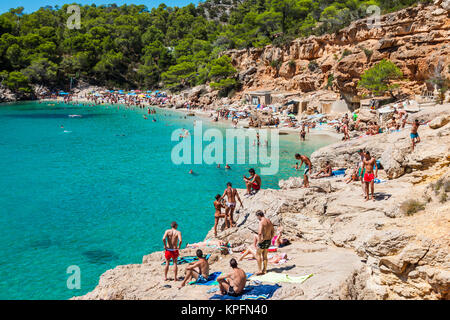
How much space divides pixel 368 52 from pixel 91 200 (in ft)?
98.8

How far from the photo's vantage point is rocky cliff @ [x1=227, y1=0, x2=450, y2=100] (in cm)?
3127

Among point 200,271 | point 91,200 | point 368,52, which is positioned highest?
point 368,52

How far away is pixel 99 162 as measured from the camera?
84.3 ft

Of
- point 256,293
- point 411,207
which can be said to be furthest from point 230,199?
point 411,207

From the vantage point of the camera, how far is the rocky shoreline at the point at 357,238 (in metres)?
5.88

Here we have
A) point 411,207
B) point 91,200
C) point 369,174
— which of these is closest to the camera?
point 411,207

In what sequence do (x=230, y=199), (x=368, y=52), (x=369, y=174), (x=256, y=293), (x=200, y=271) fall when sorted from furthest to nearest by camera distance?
(x=368, y=52) → (x=230, y=199) → (x=369, y=174) → (x=200, y=271) → (x=256, y=293)

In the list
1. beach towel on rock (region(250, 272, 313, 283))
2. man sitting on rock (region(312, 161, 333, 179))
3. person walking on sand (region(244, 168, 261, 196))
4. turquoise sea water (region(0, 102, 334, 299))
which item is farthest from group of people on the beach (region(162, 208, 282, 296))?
man sitting on rock (region(312, 161, 333, 179))

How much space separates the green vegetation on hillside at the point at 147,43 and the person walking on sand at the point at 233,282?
43679 mm

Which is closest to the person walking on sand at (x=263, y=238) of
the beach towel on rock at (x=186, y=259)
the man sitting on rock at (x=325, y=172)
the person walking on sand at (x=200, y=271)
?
the person walking on sand at (x=200, y=271)

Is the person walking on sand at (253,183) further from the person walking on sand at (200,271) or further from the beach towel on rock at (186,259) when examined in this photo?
the person walking on sand at (200,271)

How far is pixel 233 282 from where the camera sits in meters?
6.72

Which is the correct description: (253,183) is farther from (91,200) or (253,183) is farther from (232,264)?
(91,200)
